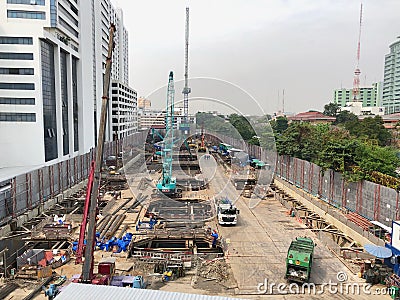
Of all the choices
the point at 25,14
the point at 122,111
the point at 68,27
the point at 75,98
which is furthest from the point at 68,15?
the point at 122,111

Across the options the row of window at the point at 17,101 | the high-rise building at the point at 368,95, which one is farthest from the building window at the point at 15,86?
the high-rise building at the point at 368,95

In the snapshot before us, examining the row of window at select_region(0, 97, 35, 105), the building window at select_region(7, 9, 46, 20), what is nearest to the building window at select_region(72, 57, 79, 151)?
the building window at select_region(7, 9, 46, 20)

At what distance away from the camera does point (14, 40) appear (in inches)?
864

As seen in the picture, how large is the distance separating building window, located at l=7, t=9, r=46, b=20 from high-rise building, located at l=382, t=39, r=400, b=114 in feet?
259

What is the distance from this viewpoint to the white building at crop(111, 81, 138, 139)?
153ft

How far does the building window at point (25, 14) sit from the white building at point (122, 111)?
71.6 ft

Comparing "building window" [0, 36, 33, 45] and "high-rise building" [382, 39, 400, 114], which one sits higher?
"high-rise building" [382, 39, 400, 114]

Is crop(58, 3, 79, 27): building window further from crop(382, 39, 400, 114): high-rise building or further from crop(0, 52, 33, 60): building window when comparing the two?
crop(382, 39, 400, 114): high-rise building

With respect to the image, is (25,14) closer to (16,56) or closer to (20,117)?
(16,56)

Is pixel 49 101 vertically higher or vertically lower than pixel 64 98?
lower

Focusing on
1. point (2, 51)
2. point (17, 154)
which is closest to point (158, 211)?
point (17, 154)

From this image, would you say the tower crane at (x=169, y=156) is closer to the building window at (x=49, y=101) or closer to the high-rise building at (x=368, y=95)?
the building window at (x=49, y=101)

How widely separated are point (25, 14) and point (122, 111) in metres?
27.8

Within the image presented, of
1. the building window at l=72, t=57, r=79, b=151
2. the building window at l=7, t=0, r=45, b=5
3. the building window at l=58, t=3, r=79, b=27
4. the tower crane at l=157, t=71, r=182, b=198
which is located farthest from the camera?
Result: the building window at l=72, t=57, r=79, b=151
